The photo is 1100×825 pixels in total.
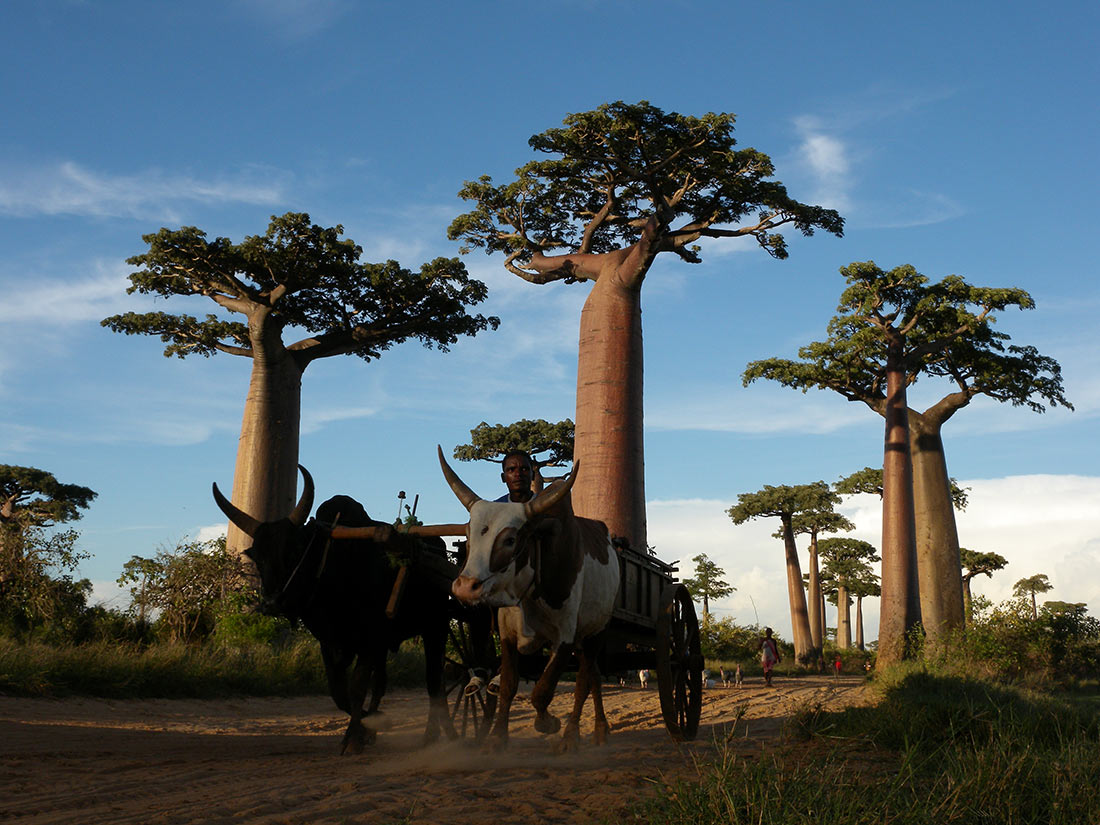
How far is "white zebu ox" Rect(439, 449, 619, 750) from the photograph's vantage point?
5.01 metres

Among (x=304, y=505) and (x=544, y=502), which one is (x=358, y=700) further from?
(x=544, y=502)

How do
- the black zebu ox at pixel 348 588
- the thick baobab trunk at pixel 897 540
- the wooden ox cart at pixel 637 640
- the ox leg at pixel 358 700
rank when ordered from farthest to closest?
the thick baobab trunk at pixel 897 540
the wooden ox cart at pixel 637 640
the ox leg at pixel 358 700
the black zebu ox at pixel 348 588

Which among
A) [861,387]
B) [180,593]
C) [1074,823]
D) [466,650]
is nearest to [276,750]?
[466,650]

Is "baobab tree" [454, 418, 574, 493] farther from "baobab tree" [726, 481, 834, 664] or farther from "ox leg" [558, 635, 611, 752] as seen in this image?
"ox leg" [558, 635, 611, 752]

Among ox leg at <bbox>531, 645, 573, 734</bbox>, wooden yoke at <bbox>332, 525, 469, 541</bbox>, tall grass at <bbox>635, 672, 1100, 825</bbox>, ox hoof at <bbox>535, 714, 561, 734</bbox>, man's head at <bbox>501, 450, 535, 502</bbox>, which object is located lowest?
tall grass at <bbox>635, 672, 1100, 825</bbox>

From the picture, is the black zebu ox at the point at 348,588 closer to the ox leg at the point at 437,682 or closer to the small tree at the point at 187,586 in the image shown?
the ox leg at the point at 437,682

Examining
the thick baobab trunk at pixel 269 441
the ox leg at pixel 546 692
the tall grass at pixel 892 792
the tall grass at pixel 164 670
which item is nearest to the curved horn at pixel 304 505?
the ox leg at pixel 546 692

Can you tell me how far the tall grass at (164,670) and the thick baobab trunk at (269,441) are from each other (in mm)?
4128

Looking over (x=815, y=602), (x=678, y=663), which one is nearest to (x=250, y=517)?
(x=678, y=663)

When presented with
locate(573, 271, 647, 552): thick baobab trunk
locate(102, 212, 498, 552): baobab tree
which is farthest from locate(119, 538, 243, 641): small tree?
locate(573, 271, 647, 552): thick baobab trunk

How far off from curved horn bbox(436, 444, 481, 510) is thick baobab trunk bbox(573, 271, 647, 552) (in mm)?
9505

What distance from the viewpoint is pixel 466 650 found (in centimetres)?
727

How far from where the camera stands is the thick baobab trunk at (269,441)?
18.3 metres

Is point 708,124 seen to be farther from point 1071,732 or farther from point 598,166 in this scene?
point 1071,732
